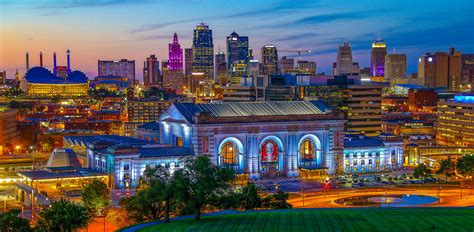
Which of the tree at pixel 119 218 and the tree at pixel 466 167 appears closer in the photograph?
the tree at pixel 119 218

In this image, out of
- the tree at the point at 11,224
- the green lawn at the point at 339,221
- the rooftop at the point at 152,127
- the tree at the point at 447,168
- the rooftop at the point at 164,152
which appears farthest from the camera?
the rooftop at the point at 152,127

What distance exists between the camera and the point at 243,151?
148 meters

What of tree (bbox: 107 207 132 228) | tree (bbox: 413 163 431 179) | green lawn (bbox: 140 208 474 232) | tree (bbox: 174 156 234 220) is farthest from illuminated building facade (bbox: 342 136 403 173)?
tree (bbox: 174 156 234 220)

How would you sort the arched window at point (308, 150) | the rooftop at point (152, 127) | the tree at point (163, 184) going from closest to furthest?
the tree at point (163, 184) → the arched window at point (308, 150) → the rooftop at point (152, 127)

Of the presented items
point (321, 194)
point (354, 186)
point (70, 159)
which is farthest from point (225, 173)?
point (70, 159)

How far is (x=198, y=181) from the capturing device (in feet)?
267

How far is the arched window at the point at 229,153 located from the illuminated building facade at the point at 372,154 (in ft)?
78.8

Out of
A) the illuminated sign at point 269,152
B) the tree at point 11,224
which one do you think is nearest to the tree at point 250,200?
the tree at point 11,224

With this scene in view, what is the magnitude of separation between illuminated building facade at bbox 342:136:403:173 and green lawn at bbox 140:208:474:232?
71.1m

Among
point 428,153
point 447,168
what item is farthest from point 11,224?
point 428,153

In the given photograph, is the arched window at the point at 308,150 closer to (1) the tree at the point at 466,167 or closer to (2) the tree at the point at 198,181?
(1) the tree at the point at 466,167

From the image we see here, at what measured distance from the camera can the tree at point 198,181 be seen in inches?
3164

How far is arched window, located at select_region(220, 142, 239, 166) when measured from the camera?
487ft

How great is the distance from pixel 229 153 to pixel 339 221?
7252 centimetres
